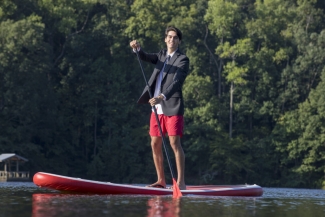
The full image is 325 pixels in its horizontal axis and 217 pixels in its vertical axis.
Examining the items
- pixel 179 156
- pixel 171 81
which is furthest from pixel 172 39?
pixel 179 156

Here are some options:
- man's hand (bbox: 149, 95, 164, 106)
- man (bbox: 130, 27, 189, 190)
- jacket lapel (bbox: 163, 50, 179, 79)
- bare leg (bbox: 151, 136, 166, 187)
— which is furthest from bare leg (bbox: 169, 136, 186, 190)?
jacket lapel (bbox: 163, 50, 179, 79)

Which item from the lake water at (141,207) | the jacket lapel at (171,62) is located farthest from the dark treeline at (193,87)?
the lake water at (141,207)

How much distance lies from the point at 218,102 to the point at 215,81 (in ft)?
9.84

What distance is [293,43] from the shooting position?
53.2 m

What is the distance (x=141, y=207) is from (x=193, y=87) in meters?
43.6

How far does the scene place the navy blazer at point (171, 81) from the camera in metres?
11.2

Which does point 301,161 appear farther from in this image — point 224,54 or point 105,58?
point 105,58

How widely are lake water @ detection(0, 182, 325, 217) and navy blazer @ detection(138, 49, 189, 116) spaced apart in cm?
157

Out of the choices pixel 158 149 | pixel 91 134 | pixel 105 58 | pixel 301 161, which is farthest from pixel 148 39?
pixel 158 149

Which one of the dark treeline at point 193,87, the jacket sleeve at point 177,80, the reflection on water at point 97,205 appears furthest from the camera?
the dark treeline at point 193,87

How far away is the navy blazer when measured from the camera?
11250mm

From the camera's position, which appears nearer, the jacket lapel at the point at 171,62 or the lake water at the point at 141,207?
the lake water at the point at 141,207

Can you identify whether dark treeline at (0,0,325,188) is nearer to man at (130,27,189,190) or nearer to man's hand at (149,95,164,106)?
man at (130,27,189,190)

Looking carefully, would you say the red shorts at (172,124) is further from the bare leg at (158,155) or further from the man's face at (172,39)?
the man's face at (172,39)
